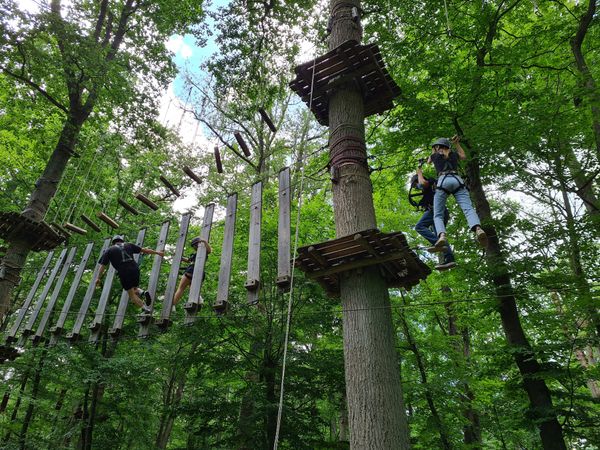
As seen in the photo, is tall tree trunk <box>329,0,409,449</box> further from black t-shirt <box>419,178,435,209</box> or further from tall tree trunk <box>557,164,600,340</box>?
tall tree trunk <box>557,164,600,340</box>

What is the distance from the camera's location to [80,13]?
29.2ft

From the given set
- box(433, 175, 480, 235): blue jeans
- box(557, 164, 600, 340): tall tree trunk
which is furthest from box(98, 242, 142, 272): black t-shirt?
box(557, 164, 600, 340): tall tree trunk

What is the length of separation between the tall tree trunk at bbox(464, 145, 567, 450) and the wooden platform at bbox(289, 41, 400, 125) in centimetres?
280

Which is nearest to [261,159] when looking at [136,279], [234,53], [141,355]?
[234,53]

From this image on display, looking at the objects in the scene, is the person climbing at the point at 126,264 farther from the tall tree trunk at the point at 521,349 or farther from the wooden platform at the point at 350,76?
the tall tree trunk at the point at 521,349

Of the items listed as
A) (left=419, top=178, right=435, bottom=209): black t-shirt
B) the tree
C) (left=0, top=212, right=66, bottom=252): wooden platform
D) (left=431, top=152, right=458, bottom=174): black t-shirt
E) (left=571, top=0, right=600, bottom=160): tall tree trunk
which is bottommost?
(left=419, top=178, right=435, bottom=209): black t-shirt

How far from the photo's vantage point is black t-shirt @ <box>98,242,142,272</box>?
5.84m

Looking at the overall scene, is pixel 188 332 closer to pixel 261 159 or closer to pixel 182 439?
pixel 261 159

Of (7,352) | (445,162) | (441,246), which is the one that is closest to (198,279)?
(441,246)

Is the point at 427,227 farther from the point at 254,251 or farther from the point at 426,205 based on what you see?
the point at 254,251

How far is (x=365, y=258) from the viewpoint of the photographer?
3.51 metres

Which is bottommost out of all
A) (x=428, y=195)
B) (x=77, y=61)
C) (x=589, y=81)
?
(x=428, y=195)

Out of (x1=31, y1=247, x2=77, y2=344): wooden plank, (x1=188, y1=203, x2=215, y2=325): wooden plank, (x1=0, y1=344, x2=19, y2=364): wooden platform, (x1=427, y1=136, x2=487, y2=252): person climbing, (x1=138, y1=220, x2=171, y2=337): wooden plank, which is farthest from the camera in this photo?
(x1=0, y1=344, x2=19, y2=364): wooden platform

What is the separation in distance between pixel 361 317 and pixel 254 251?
52.7 inches
